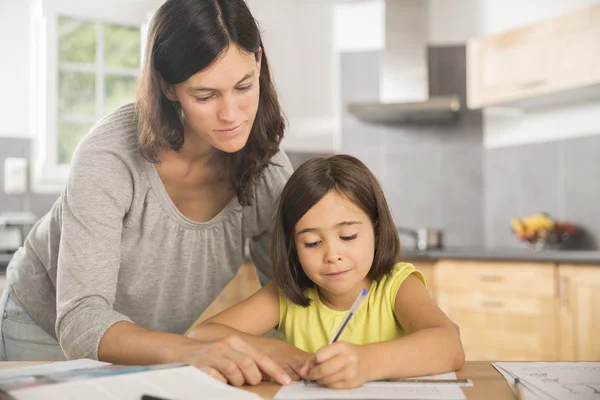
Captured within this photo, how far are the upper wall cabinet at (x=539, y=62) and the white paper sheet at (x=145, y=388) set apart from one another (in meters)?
2.87

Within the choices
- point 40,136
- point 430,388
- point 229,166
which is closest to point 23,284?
point 229,166

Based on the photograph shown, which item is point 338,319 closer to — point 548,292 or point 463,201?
point 548,292

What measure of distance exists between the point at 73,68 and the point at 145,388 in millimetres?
3437

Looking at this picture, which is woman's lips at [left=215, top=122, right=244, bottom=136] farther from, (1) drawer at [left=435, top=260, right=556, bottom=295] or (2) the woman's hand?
(1) drawer at [left=435, top=260, right=556, bottom=295]

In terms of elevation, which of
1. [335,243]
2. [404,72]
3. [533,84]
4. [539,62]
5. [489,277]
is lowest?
[489,277]

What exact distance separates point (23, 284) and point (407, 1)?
11.5 feet

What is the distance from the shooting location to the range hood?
13.8ft

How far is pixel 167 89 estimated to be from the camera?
1.35m

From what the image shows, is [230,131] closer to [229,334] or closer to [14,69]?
[229,334]

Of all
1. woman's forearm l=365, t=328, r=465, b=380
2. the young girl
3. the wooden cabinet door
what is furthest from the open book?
the wooden cabinet door

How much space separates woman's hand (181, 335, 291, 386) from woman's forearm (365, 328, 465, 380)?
5.5 inches

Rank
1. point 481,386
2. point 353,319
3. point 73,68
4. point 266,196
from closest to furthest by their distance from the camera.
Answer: point 481,386 < point 353,319 < point 266,196 < point 73,68

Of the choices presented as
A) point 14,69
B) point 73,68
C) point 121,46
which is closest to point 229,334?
point 14,69

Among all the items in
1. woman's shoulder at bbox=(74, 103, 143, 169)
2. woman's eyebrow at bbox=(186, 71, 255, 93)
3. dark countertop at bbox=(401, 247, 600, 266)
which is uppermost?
woman's eyebrow at bbox=(186, 71, 255, 93)
